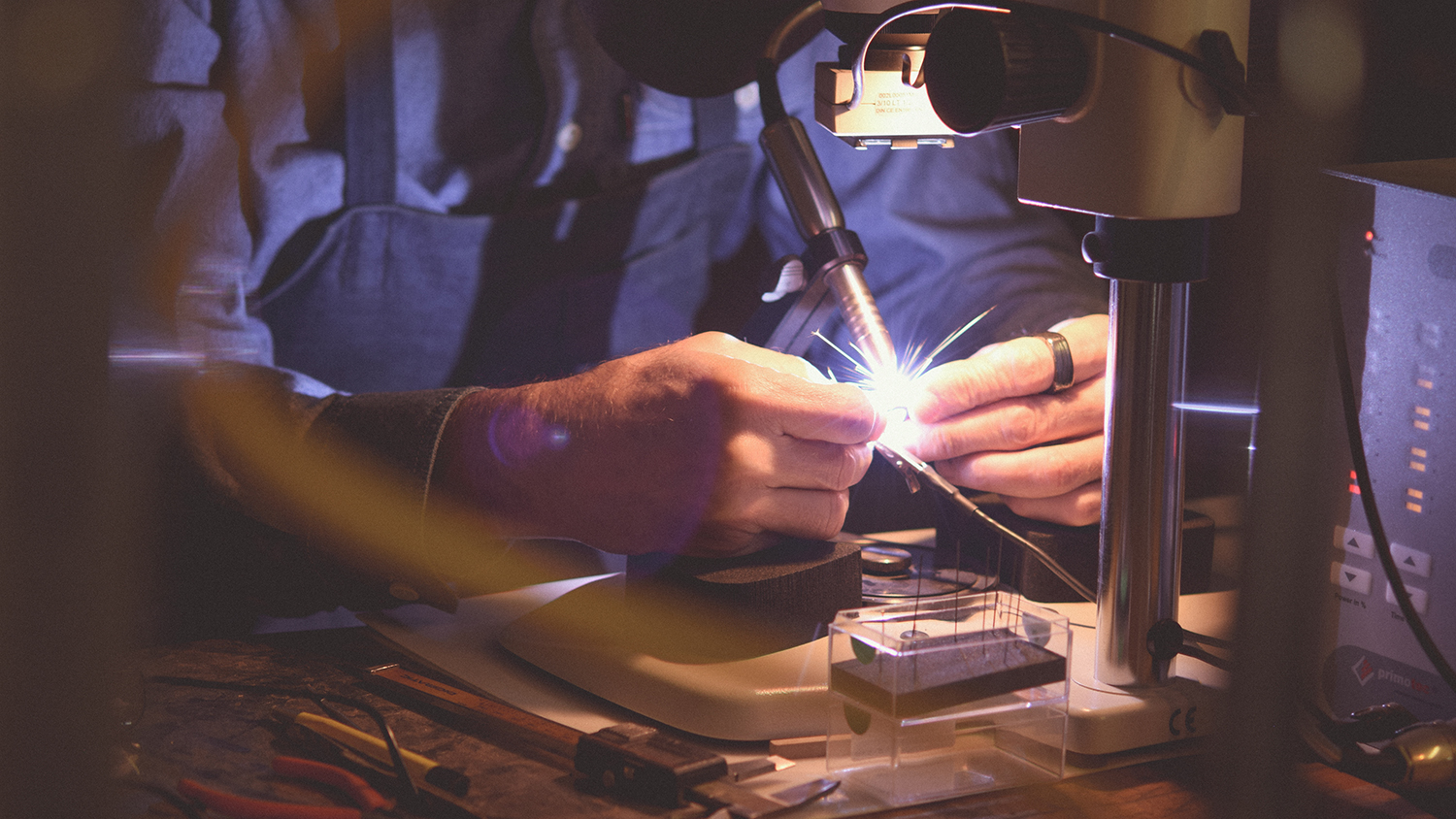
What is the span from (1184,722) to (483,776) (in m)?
0.40

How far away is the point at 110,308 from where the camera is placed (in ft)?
0.97

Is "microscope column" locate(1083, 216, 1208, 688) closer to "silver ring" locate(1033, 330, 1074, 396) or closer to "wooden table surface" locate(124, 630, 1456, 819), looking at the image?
"wooden table surface" locate(124, 630, 1456, 819)

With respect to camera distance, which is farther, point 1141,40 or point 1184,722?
point 1184,722

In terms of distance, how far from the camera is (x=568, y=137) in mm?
1384

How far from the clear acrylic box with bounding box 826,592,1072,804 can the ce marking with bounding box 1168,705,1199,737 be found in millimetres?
74

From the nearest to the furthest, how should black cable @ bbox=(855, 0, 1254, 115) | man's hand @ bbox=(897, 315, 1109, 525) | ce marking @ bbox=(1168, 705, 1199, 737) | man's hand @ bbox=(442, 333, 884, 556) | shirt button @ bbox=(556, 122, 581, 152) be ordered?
black cable @ bbox=(855, 0, 1254, 115) < ce marking @ bbox=(1168, 705, 1199, 737) < man's hand @ bbox=(442, 333, 884, 556) < man's hand @ bbox=(897, 315, 1109, 525) < shirt button @ bbox=(556, 122, 581, 152)

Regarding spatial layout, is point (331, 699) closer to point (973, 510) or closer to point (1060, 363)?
point (973, 510)

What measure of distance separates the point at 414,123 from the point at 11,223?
1.12 meters

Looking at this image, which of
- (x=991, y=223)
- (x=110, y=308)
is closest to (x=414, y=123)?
(x=991, y=223)

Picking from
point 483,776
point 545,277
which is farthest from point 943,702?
point 545,277

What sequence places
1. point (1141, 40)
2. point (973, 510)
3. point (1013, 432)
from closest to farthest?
point (1141, 40), point (973, 510), point (1013, 432)

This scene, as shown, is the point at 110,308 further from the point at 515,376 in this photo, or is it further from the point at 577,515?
the point at 515,376

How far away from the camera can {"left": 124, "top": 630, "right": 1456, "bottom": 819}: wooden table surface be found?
1.93 feet

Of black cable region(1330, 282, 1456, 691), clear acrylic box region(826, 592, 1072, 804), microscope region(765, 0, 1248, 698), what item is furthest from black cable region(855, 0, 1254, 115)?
clear acrylic box region(826, 592, 1072, 804)
